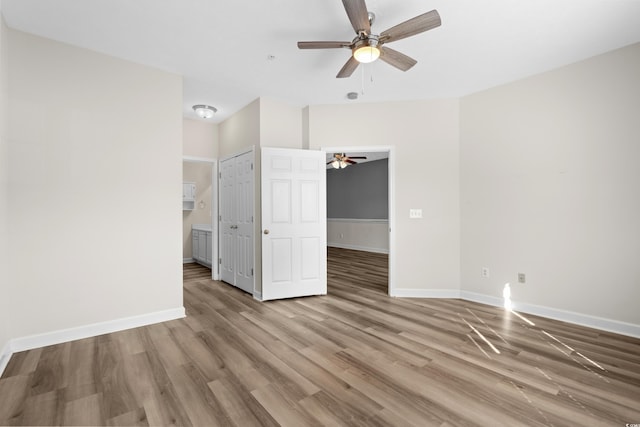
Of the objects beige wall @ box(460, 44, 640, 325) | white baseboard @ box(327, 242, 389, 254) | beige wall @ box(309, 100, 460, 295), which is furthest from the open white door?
white baseboard @ box(327, 242, 389, 254)

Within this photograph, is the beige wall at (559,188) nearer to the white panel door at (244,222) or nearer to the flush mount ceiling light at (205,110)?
the white panel door at (244,222)

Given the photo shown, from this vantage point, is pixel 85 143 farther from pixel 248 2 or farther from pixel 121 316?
pixel 248 2

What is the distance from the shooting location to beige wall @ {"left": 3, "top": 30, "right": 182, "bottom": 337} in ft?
9.14

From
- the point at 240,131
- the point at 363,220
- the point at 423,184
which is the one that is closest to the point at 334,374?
the point at 423,184

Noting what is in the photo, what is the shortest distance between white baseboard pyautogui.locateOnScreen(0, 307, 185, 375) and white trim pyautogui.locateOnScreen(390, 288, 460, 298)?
9.69 ft

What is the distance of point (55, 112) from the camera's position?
2.93 meters

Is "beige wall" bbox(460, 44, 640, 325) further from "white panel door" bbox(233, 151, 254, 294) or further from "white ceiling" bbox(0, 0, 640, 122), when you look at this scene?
"white panel door" bbox(233, 151, 254, 294)

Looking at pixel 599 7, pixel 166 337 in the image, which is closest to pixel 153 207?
pixel 166 337

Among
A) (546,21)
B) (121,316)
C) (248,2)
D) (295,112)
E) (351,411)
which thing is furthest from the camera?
(295,112)

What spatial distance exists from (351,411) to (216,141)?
4.98 metres

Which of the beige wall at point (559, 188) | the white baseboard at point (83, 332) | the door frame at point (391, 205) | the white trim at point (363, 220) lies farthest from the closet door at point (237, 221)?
the white trim at point (363, 220)

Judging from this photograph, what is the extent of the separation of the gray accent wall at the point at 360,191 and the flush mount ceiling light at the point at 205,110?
5404 mm

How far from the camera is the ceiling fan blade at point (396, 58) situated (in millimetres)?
2623

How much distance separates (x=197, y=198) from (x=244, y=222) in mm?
3393
